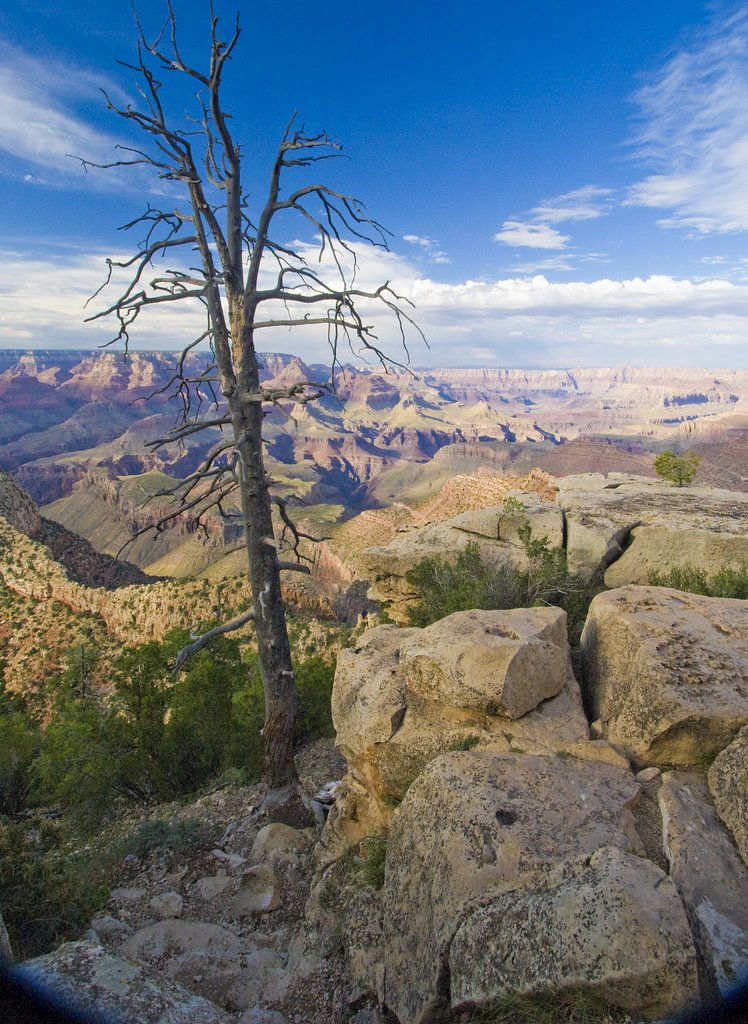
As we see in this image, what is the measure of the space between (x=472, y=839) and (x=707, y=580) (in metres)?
8.30

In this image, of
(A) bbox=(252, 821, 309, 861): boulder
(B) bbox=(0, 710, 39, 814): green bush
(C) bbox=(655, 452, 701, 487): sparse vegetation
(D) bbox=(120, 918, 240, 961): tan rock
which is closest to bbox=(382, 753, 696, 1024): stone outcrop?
(D) bbox=(120, 918, 240, 961): tan rock

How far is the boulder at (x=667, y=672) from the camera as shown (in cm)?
577

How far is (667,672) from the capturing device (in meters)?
6.24

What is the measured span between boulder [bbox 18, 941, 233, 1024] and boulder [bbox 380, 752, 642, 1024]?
1.71 meters

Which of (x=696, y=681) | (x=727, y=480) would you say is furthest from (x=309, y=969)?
(x=727, y=480)

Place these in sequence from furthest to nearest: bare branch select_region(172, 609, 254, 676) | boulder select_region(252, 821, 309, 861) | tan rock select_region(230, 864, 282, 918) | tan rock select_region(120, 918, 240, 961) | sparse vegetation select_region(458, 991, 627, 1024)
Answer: bare branch select_region(172, 609, 254, 676)
boulder select_region(252, 821, 309, 861)
tan rock select_region(230, 864, 282, 918)
tan rock select_region(120, 918, 240, 961)
sparse vegetation select_region(458, 991, 627, 1024)

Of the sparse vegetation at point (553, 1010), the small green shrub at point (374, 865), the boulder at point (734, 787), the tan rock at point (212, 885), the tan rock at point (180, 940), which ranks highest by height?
the boulder at point (734, 787)

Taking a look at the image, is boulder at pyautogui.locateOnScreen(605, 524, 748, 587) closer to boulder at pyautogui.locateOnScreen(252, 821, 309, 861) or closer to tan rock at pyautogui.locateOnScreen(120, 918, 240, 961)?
boulder at pyautogui.locateOnScreen(252, 821, 309, 861)

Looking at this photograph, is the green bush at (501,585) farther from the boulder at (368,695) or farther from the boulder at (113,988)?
the boulder at (113,988)

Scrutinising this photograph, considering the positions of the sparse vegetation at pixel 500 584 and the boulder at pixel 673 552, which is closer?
the sparse vegetation at pixel 500 584

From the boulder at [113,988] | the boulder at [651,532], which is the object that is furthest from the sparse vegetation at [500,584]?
the boulder at [113,988]

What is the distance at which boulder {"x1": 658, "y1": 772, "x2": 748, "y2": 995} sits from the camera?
3.62m

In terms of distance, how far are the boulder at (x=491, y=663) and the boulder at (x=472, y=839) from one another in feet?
2.52

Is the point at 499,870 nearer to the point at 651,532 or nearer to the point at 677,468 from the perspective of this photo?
the point at 651,532
